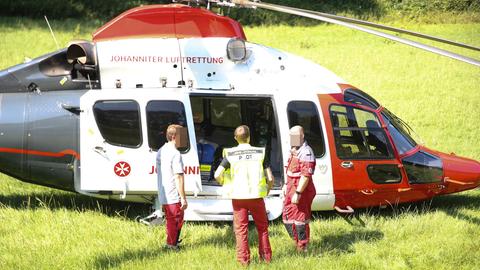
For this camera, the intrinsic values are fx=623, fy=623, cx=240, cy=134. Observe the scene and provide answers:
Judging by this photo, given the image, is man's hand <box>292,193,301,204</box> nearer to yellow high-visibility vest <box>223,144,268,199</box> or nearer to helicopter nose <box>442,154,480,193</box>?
yellow high-visibility vest <box>223,144,268,199</box>

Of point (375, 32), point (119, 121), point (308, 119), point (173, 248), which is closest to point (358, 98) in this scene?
point (308, 119)

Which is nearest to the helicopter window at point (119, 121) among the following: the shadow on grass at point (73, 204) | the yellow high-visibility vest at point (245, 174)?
the shadow on grass at point (73, 204)

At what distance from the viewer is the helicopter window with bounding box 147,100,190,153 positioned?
858 cm

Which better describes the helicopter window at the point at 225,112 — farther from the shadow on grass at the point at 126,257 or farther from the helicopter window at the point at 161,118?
the shadow on grass at the point at 126,257

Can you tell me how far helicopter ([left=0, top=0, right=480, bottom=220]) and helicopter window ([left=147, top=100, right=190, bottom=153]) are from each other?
14 mm

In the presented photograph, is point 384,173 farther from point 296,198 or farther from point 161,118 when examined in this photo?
point 161,118

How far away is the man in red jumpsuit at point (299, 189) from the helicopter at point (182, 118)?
1.12 meters

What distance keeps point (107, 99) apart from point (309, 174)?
309 centimetres

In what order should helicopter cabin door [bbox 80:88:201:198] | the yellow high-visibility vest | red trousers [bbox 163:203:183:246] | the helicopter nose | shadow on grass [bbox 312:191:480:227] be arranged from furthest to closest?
the helicopter nose, shadow on grass [bbox 312:191:480:227], helicopter cabin door [bbox 80:88:201:198], red trousers [bbox 163:203:183:246], the yellow high-visibility vest

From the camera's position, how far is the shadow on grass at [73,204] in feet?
30.3

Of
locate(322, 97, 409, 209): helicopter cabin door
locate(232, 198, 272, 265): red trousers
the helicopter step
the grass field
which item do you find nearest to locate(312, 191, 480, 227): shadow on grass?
the grass field

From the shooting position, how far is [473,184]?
30.9 feet

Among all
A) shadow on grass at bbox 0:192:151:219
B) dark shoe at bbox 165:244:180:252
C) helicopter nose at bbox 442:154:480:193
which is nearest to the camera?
dark shoe at bbox 165:244:180:252

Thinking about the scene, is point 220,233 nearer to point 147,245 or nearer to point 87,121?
point 147,245
